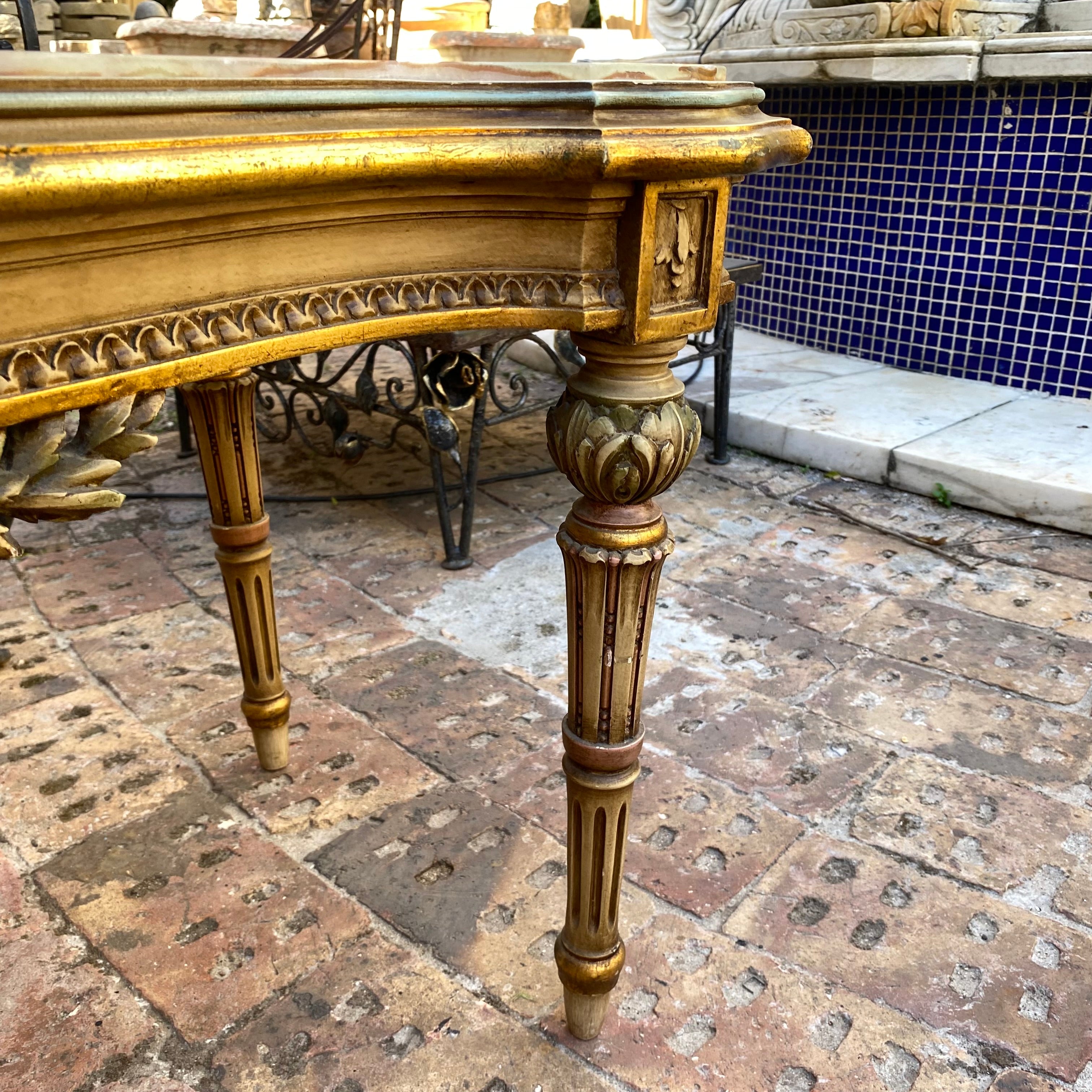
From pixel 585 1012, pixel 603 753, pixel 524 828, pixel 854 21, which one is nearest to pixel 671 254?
pixel 603 753

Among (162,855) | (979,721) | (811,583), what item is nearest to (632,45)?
(811,583)

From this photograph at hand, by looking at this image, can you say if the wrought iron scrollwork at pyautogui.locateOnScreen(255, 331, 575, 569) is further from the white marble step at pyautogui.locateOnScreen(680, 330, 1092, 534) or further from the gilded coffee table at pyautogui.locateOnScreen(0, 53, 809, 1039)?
the gilded coffee table at pyautogui.locateOnScreen(0, 53, 809, 1039)

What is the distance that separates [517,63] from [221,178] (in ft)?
1.38

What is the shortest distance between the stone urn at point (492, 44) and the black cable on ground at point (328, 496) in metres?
1.26

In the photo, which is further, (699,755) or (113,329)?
(699,755)

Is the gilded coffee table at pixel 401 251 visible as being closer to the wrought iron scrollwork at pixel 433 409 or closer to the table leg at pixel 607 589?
the table leg at pixel 607 589

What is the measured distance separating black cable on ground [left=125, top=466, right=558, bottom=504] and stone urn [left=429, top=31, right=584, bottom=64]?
1257 mm

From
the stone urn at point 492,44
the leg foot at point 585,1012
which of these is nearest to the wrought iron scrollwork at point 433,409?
the stone urn at point 492,44

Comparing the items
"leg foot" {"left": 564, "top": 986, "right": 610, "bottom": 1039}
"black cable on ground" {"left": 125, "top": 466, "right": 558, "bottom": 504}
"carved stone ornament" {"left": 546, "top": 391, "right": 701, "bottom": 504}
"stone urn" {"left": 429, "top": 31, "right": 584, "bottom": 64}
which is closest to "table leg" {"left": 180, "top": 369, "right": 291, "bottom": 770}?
"carved stone ornament" {"left": 546, "top": 391, "right": 701, "bottom": 504}

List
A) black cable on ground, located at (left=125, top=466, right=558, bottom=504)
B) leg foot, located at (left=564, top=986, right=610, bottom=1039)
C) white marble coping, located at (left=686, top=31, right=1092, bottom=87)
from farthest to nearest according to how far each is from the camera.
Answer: white marble coping, located at (left=686, top=31, right=1092, bottom=87) < black cable on ground, located at (left=125, top=466, right=558, bottom=504) < leg foot, located at (left=564, top=986, right=610, bottom=1039)

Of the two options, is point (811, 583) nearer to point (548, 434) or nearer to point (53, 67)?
point (548, 434)

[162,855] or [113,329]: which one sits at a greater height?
[113,329]

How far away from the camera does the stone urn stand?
339 centimetres

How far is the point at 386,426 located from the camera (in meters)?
3.69
